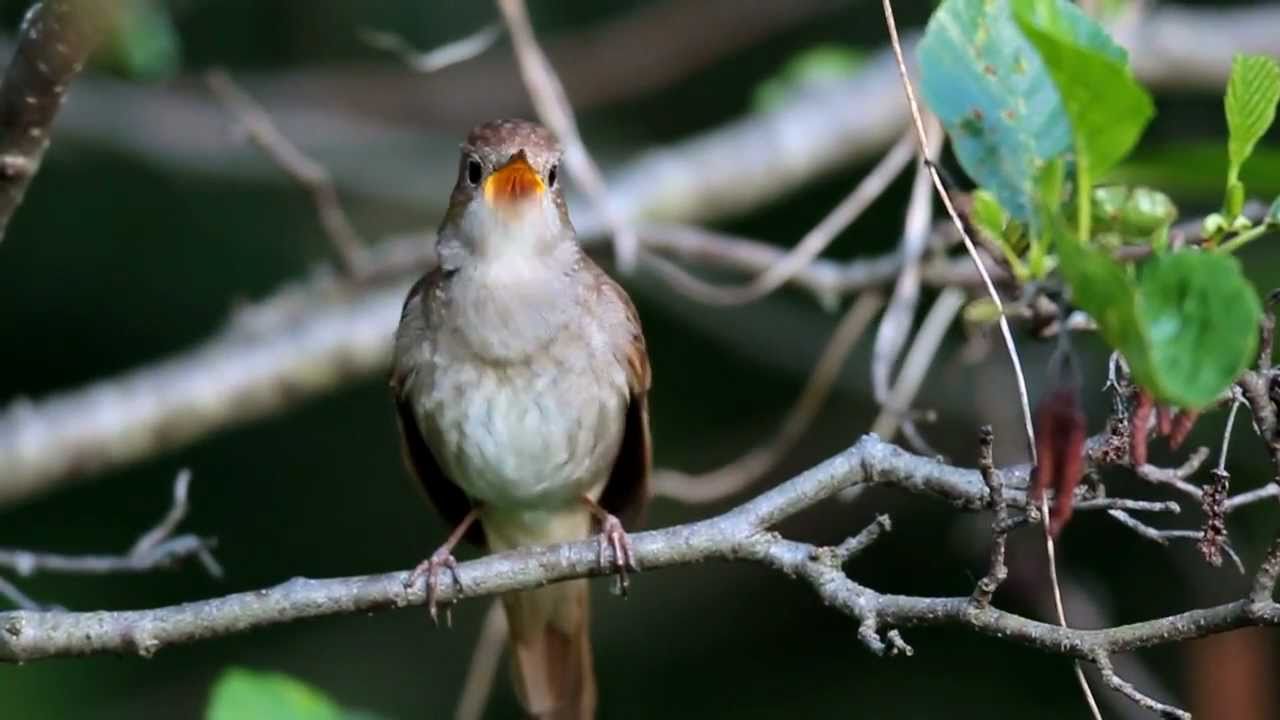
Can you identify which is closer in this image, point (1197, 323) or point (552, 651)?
point (1197, 323)

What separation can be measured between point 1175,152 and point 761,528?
95 centimetres

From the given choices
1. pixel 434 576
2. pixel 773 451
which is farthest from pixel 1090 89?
pixel 773 451

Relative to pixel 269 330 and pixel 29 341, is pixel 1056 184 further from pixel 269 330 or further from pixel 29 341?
pixel 29 341

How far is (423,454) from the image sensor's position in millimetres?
3551

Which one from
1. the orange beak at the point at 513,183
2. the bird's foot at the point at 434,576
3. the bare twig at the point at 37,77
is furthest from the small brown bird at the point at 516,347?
the bare twig at the point at 37,77

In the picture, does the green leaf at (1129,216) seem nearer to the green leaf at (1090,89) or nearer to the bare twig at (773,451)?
the green leaf at (1090,89)

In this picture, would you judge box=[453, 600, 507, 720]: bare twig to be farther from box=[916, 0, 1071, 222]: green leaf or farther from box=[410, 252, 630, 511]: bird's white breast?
box=[916, 0, 1071, 222]: green leaf

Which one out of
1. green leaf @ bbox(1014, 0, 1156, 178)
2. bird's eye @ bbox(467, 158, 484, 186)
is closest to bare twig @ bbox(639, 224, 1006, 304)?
bird's eye @ bbox(467, 158, 484, 186)

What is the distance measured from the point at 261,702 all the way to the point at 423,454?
1032 millimetres

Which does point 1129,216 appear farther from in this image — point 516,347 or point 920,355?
point 920,355

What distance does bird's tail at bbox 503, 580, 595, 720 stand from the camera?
3.93 m

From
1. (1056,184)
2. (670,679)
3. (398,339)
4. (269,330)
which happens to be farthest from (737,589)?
(1056,184)

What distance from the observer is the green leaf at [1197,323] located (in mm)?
1377

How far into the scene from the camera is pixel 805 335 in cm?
547
